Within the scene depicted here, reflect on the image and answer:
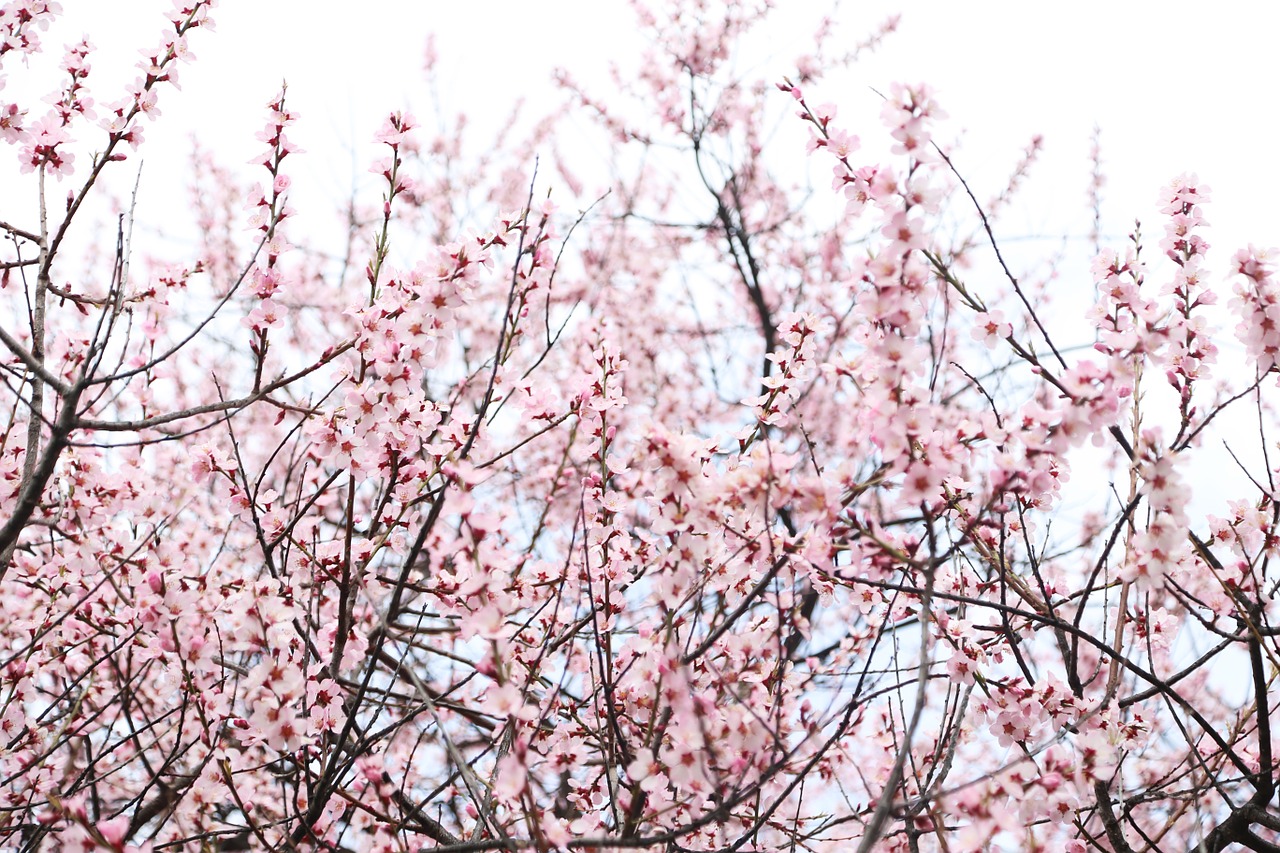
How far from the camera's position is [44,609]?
11.2ft

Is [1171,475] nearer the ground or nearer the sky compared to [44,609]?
nearer the ground

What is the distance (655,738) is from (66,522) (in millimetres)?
2650

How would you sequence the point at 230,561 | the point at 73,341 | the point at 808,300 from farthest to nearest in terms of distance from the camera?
the point at 808,300 < the point at 230,561 < the point at 73,341

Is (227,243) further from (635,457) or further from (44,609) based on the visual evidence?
(635,457)

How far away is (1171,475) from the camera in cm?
186

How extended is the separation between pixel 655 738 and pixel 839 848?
2000 millimetres

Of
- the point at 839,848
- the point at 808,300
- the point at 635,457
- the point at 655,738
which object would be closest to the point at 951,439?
the point at 635,457

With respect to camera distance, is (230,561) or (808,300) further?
(808,300)

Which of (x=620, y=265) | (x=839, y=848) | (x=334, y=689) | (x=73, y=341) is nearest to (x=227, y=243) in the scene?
(x=620, y=265)

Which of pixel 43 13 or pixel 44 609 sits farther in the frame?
pixel 44 609

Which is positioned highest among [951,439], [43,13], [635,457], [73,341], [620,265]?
[620,265]

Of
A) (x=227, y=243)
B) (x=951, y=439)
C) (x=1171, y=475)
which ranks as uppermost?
(x=227, y=243)

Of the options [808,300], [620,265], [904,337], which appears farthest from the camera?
[620,265]

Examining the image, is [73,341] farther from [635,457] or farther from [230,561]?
[635,457]
